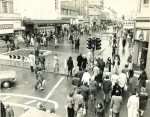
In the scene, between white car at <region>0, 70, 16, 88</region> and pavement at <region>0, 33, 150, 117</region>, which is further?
white car at <region>0, 70, 16, 88</region>

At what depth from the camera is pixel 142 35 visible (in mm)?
19266

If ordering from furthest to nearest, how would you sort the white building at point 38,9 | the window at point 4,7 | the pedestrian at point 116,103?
1. the window at point 4,7
2. the white building at point 38,9
3. the pedestrian at point 116,103

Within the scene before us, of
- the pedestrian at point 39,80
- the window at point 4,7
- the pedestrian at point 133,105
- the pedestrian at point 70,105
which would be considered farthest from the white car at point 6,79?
the window at point 4,7

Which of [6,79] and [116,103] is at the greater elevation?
[116,103]

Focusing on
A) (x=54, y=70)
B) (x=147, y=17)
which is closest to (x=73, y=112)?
(x=54, y=70)

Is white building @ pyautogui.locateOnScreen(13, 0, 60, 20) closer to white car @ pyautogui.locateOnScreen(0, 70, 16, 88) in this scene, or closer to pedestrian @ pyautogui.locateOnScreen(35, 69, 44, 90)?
white car @ pyautogui.locateOnScreen(0, 70, 16, 88)

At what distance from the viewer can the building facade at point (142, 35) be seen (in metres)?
18.8

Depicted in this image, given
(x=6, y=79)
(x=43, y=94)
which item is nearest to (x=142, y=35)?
(x=43, y=94)

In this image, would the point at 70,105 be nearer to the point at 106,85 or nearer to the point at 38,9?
the point at 106,85

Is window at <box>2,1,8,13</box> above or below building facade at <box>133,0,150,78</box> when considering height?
above

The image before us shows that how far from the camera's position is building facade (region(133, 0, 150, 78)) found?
18.8 meters

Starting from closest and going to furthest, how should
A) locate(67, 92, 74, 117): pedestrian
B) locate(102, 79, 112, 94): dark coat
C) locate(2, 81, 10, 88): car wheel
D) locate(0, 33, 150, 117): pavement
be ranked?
locate(67, 92, 74, 117): pedestrian → locate(102, 79, 112, 94): dark coat → locate(0, 33, 150, 117): pavement → locate(2, 81, 10, 88): car wheel

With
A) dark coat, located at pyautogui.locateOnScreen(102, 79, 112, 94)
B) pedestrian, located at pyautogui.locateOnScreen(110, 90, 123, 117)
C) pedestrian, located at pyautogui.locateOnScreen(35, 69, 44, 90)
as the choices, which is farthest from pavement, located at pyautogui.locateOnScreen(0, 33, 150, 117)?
pedestrian, located at pyautogui.locateOnScreen(110, 90, 123, 117)

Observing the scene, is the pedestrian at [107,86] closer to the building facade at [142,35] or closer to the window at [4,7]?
the building facade at [142,35]
